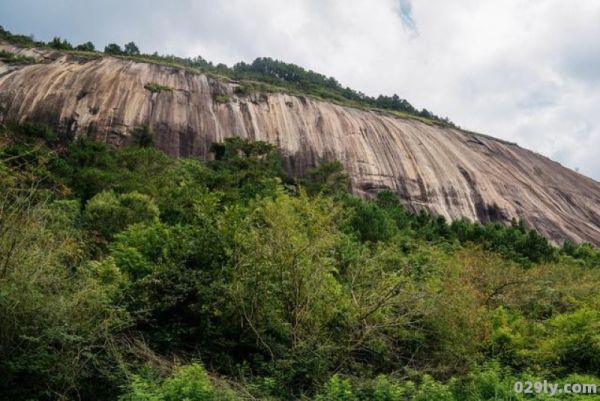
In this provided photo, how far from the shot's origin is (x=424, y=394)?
7.85 m

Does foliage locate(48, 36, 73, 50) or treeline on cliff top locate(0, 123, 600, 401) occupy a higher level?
foliage locate(48, 36, 73, 50)

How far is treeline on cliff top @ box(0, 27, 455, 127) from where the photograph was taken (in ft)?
155

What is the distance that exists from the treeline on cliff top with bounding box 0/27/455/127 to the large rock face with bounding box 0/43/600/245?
4.48 metres

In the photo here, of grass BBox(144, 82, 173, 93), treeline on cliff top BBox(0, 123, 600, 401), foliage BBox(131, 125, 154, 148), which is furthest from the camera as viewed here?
grass BBox(144, 82, 173, 93)

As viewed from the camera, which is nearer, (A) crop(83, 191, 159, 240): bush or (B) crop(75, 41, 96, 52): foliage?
(A) crop(83, 191, 159, 240): bush

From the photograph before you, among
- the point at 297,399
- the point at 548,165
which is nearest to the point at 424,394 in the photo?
the point at 297,399

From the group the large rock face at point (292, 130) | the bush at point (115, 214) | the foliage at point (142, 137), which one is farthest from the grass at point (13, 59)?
the bush at point (115, 214)

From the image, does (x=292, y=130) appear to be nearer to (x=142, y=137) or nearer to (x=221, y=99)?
(x=221, y=99)

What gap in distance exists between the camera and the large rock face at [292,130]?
34312 millimetres

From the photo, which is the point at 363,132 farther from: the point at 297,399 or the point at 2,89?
the point at 297,399

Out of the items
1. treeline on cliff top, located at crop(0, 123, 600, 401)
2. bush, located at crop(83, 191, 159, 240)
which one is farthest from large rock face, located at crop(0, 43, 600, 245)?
treeline on cliff top, located at crop(0, 123, 600, 401)

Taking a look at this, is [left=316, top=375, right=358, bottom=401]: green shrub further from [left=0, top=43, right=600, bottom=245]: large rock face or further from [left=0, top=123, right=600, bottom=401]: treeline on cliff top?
[left=0, top=43, right=600, bottom=245]: large rock face

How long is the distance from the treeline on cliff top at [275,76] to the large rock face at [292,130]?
14.7 ft

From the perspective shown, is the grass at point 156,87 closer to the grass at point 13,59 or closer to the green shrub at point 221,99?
the green shrub at point 221,99
